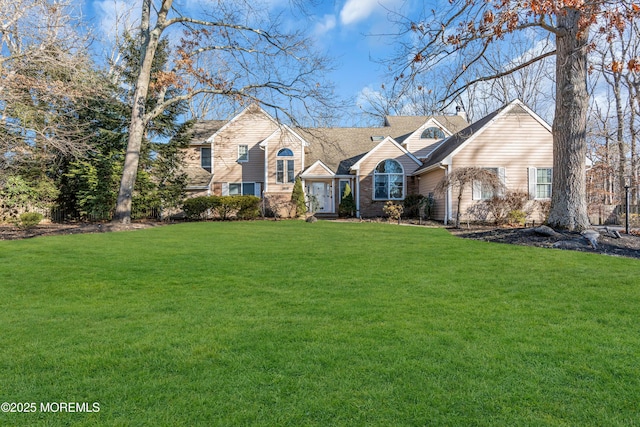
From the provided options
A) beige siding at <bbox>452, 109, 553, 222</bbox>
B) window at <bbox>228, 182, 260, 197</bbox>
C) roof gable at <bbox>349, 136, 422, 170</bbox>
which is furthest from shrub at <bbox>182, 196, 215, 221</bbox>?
beige siding at <bbox>452, 109, 553, 222</bbox>

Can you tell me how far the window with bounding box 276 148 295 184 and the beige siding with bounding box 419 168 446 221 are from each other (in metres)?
7.43

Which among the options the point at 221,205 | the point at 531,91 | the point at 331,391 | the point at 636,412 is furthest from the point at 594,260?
the point at 531,91

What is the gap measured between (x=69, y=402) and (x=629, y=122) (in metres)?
28.6

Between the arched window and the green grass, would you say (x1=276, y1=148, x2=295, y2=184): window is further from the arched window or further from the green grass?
the green grass

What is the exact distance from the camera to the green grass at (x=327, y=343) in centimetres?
227

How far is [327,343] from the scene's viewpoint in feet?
10.6

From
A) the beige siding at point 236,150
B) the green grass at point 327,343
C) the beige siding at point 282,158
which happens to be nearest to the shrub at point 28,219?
the beige siding at point 236,150

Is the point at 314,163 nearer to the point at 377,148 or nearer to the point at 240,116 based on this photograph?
the point at 377,148

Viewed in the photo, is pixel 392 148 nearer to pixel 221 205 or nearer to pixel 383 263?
pixel 221 205

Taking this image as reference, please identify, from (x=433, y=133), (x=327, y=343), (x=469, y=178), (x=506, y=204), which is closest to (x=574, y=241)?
(x=469, y=178)

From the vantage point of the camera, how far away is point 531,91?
30594mm

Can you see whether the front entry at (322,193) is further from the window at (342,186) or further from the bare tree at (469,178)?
the bare tree at (469,178)

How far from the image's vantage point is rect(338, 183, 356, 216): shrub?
795 inches

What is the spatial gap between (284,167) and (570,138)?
582 inches
